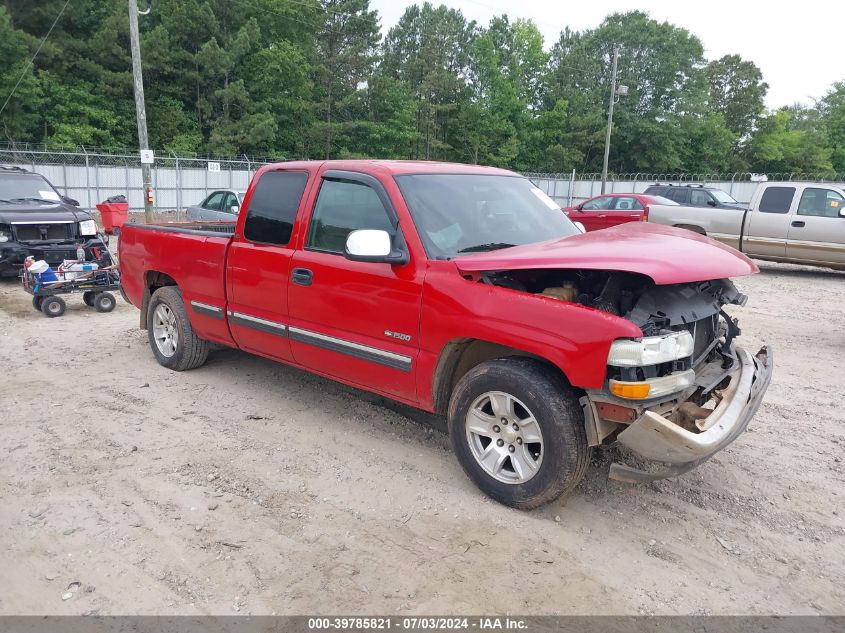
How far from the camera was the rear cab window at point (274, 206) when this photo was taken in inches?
190

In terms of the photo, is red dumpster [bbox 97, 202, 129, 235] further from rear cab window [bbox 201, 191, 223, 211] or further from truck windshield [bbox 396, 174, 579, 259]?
truck windshield [bbox 396, 174, 579, 259]

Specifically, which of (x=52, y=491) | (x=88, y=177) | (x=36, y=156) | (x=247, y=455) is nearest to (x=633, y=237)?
(x=247, y=455)

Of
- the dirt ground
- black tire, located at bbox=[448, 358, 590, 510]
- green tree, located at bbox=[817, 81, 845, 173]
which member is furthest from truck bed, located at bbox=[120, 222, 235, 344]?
green tree, located at bbox=[817, 81, 845, 173]

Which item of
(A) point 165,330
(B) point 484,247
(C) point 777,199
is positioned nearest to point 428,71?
(C) point 777,199

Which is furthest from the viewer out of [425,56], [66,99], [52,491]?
[425,56]

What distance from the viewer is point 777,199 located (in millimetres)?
13180

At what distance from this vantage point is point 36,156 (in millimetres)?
25844

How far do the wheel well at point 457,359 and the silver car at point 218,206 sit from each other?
11.8 m

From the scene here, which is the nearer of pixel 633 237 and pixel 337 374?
pixel 633 237

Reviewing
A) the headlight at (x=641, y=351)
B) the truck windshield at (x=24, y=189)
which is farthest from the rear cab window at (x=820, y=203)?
the truck windshield at (x=24, y=189)

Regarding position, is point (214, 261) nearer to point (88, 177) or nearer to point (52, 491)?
point (52, 491)

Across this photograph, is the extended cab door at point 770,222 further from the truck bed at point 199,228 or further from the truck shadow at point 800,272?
the truck bed at point 199,228

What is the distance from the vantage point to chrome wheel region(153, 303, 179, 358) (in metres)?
6.10

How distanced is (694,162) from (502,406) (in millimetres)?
68662
